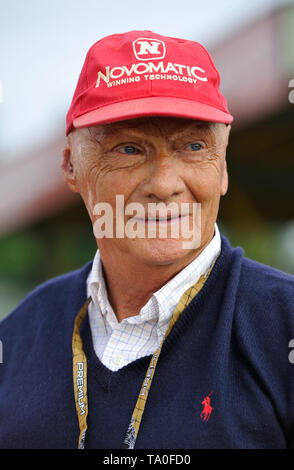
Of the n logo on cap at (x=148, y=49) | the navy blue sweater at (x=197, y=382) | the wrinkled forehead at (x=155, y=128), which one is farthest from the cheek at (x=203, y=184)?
the n logo on cap at (x=148, y=49)

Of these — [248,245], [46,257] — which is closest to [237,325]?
[248,245]

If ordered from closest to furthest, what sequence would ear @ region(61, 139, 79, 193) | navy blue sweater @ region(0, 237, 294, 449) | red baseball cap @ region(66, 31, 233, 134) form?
→ navy blue sweater @ region(0, 237, 294, 449) < red baseball cap @ region(66, 31, 233, 134) < ear @ region(61, 139, 79, 193)

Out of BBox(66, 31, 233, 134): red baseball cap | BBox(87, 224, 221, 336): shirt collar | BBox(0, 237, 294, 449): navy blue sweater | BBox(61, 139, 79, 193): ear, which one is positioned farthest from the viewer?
BBox(61, 139, 79, 193): ear

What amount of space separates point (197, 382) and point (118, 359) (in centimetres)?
30

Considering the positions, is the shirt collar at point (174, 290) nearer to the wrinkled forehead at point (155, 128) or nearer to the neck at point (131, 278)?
the neck at point (131, 278)

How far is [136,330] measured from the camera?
70.6 inches

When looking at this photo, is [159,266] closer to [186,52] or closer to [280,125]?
[186,52]

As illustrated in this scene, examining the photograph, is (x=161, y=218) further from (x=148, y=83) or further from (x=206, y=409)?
(x=206, y=409)

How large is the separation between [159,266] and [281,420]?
23.3 inches

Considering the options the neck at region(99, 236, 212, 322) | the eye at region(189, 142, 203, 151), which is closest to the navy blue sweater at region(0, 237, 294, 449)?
the neck at region(99, 236, 212, 322)

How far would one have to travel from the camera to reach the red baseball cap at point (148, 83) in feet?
5.23

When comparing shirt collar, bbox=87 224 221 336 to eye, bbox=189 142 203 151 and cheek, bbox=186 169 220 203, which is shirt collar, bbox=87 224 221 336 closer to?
cheek, bbox=186 169 220 203

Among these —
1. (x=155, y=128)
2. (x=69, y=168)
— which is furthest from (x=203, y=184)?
(x=69, y=168)

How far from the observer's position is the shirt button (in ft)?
5.65
